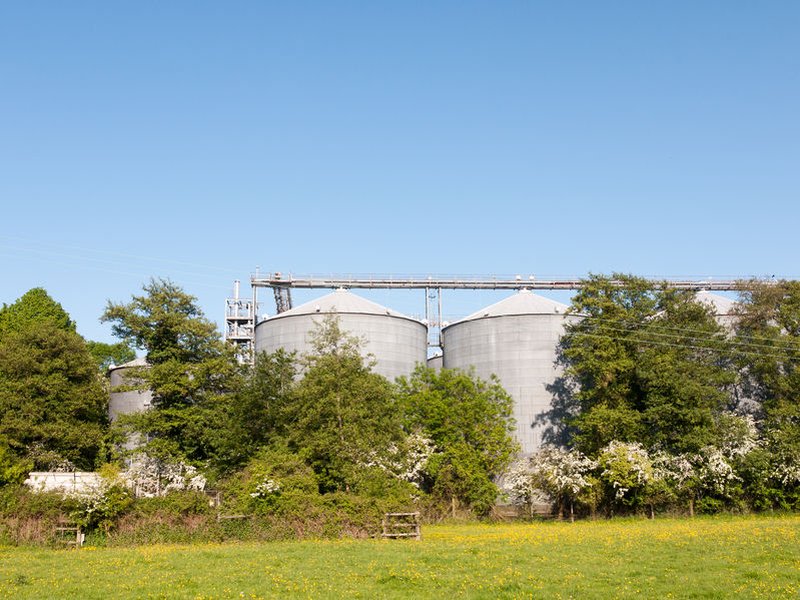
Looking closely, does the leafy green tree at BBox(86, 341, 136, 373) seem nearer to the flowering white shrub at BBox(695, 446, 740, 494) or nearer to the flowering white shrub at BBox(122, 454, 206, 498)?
the flowering white shrub at BBox(122, 454, 206, 498)

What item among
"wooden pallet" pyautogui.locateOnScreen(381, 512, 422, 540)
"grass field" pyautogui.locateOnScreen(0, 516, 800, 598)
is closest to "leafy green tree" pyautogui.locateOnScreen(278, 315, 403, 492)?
"wooden pallet" pyautogui.locateOnScreen(381, 512, 422, 540)

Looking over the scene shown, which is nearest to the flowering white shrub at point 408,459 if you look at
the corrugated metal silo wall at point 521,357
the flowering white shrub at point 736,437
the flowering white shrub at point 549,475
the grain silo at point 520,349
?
the flowering white shrub at point 549,475

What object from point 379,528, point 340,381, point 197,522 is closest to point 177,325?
point 340,381

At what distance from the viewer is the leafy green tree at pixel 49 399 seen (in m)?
55.8

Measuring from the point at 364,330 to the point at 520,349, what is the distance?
13217 millimetres

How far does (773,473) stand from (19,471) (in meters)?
49.8

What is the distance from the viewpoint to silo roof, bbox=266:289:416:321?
66.5 metres

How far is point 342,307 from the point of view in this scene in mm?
67312

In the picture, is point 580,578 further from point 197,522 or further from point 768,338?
point 768,338

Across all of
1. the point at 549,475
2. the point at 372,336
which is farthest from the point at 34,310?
the point at 549,475

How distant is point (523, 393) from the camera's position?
62.1 meters

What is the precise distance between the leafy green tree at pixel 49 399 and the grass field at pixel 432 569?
25.0m

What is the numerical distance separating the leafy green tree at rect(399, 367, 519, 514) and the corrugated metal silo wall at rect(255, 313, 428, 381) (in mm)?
6692

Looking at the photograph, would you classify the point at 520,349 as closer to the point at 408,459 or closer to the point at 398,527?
the point at 408,459
